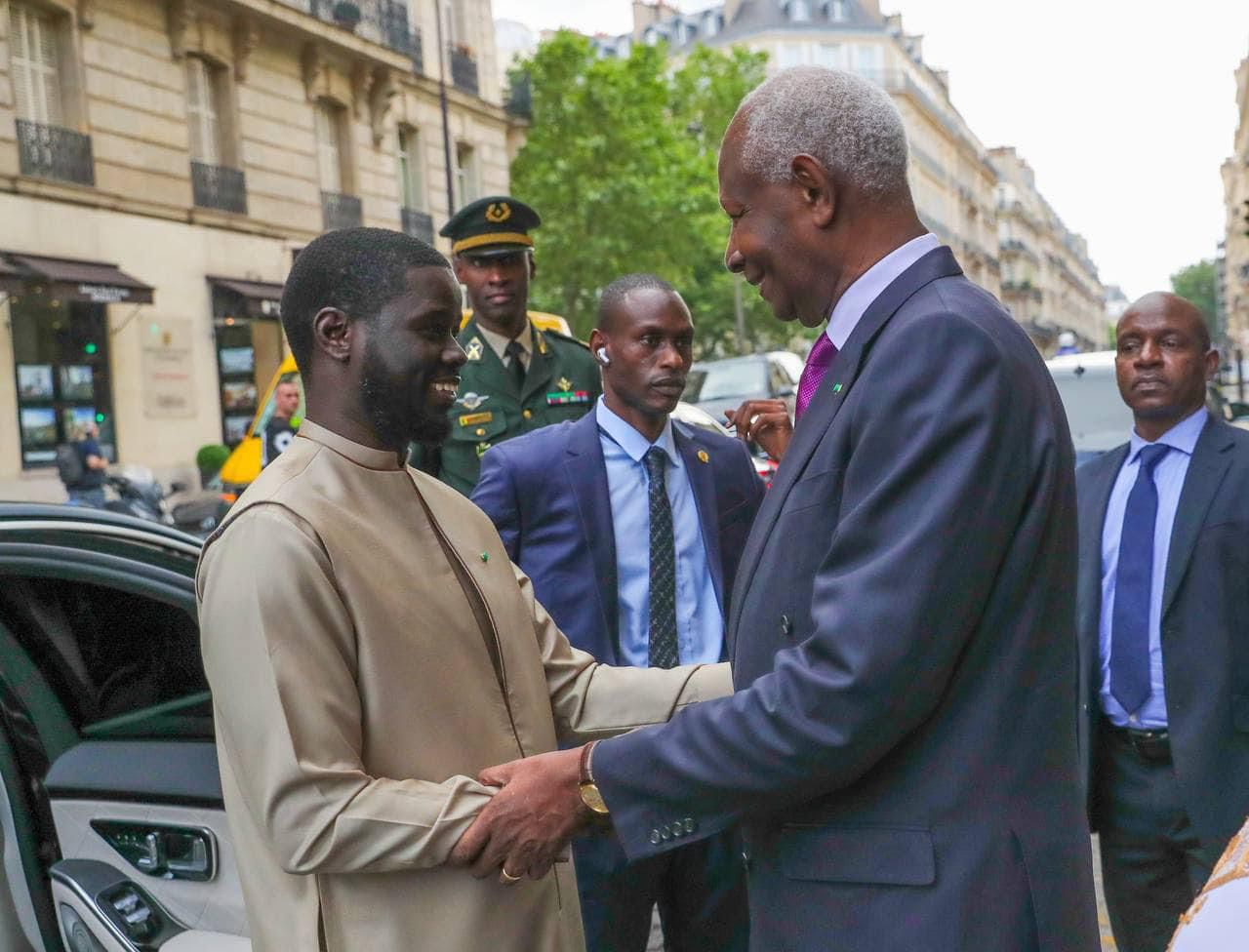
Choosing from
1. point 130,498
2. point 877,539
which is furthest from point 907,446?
point 130,498

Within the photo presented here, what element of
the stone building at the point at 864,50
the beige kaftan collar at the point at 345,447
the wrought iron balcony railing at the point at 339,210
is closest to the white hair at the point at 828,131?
the beige kaftan collar at the point at 345,447

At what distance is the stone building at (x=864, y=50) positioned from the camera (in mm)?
79625

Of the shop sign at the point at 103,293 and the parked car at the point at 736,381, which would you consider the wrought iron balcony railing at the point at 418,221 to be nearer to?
the shop sign at the point at 103,293

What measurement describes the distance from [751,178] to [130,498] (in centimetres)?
1296

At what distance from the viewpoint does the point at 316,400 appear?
227 centimetres

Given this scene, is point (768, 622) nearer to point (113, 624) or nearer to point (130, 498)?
point (113, 624)

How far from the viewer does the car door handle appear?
303cm

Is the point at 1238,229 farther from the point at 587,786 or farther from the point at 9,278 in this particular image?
the point at 587,786

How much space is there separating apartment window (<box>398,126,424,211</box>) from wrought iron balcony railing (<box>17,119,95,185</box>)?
1014cm

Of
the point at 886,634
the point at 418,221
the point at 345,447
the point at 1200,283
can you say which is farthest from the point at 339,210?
the point at 1200,283

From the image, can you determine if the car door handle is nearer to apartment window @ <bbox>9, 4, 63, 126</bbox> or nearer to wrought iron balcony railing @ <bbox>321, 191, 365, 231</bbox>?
apartment window @ <bbox>9, 4, 63, 126</bbox>

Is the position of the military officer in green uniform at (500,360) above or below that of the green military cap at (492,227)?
below

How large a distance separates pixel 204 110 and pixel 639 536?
21.2m

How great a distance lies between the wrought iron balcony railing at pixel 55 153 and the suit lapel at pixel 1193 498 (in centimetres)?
1814
